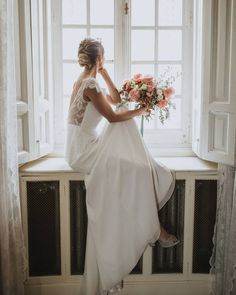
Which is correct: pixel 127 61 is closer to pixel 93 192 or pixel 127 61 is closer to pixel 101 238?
pixel 93 192

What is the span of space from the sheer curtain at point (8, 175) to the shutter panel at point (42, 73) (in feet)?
1.05

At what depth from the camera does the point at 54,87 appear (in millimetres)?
3047

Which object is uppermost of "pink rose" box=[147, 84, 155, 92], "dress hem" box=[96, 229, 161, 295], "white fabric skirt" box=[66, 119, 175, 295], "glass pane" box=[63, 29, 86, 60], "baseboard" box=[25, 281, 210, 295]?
"glass pane" box=[63, 29, 86, 60]

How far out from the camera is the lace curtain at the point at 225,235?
2525 millimetres

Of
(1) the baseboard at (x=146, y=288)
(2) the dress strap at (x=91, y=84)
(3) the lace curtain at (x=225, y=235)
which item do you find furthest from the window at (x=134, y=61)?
(1) the baseboard at (x=146, y=288)

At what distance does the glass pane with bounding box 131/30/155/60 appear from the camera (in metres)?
3.02

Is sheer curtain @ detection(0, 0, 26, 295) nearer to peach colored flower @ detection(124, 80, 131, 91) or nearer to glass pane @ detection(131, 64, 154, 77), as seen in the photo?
peach colored flower @ detection(124, 80, 131, 91)

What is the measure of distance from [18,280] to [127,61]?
5.41 ft

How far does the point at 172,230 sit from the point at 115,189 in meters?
0.57

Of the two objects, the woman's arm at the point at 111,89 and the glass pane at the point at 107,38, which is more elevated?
the glass pane at the point at 107,38

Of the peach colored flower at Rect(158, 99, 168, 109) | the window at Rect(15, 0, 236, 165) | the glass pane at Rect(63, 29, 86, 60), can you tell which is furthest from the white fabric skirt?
the glass pane at Rect(63, 29, 86, 60)

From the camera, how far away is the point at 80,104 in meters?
2.54

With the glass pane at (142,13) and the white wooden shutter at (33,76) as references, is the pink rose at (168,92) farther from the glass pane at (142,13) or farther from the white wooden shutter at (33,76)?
the white wooden shutter at (33,76)

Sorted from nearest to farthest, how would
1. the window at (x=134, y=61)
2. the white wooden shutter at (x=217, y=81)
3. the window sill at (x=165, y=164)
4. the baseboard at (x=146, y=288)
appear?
1. the white wooden shutter at (x=217, y=81)
2. the window at (x=134, y=61)
3. the window sill at (x=165, y=164)
4. the baseboard at (x=146, y=288)
